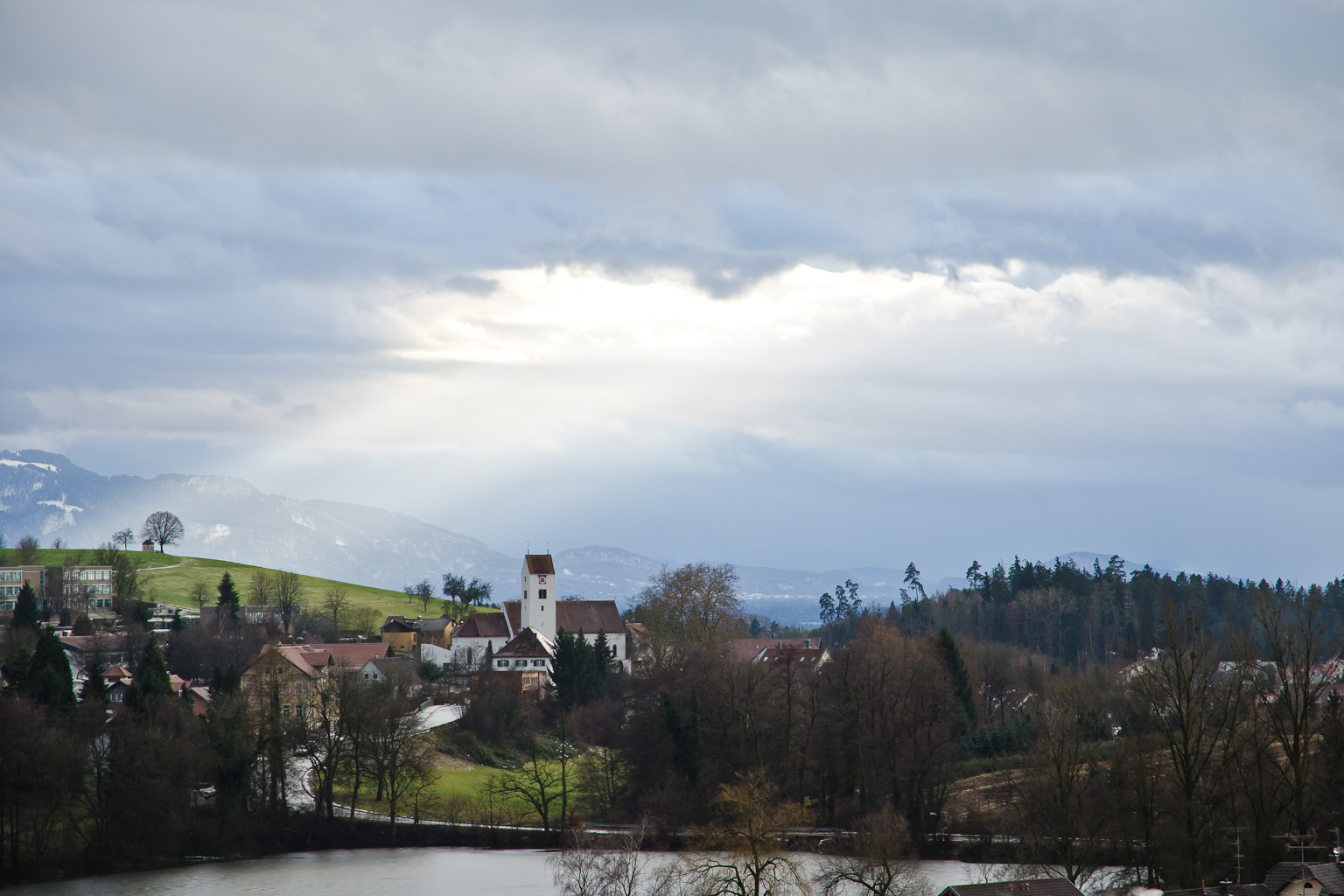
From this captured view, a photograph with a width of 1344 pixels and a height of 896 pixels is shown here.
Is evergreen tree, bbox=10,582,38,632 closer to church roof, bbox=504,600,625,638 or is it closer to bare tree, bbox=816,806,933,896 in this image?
church roof, bbox=504,600,625,638

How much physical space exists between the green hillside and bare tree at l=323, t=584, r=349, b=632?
81 cm

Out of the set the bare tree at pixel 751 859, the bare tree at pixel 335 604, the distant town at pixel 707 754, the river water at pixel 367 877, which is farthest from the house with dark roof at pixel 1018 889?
the bare tree at pixel 335 604

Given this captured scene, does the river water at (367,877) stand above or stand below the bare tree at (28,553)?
below

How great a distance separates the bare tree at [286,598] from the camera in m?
139

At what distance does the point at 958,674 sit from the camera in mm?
87938

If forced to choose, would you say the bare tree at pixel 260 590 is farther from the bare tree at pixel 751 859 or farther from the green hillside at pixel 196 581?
the bare tree at pixel 751 859

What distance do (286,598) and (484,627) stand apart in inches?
Result: 1163

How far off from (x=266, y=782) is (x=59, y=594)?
8026 centimetres

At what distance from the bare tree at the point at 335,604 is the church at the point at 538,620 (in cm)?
2102

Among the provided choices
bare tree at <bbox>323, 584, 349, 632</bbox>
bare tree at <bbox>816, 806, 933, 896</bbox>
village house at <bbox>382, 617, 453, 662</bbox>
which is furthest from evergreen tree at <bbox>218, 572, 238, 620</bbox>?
bare tree at <bbox>816, 806, 933, 896</bbox>

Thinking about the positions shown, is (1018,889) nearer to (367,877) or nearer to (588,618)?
(367,877)

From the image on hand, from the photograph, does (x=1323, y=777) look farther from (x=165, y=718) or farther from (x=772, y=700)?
(x=165, y=718)

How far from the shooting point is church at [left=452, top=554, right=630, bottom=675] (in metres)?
130

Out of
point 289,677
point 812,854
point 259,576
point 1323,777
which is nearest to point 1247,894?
point 1323,777
